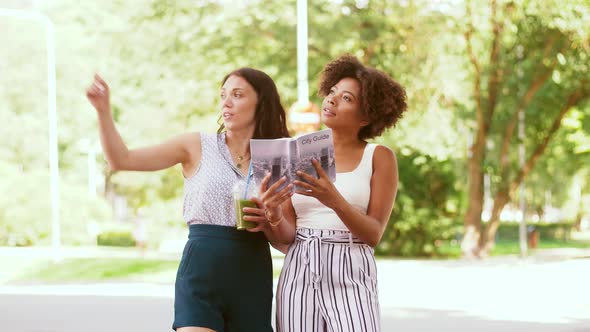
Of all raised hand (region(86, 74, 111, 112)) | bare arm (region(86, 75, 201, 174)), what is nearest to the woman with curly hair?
bare arm (region(86, 75, 201, 174))

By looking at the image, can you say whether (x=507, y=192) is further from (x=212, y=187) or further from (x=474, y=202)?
(x=212, y=187)

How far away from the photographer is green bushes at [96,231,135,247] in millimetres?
39438

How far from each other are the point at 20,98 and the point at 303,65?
1013 inches

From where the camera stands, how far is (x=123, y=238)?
39.7m

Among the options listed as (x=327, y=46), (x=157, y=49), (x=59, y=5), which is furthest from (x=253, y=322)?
(x=59, y=5)

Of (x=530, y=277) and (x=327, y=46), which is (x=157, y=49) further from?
(x=530, y=277)

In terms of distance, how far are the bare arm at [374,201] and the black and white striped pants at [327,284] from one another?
11cm

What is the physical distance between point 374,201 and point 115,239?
36.1 metres

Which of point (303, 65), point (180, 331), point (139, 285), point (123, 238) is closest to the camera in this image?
point (180, 331)

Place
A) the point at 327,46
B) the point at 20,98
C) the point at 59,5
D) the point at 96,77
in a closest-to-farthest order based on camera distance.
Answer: the point at 96,77, the point at 327,46, the point at 20,98, the point at 59,5

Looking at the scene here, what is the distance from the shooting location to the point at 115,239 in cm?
3959

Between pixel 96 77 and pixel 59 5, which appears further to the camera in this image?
pixel 59 5

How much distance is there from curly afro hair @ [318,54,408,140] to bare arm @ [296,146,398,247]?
0.38ft

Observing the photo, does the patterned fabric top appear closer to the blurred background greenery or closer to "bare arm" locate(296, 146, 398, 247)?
"bare arm" locate(296, 146, 398, 247)
